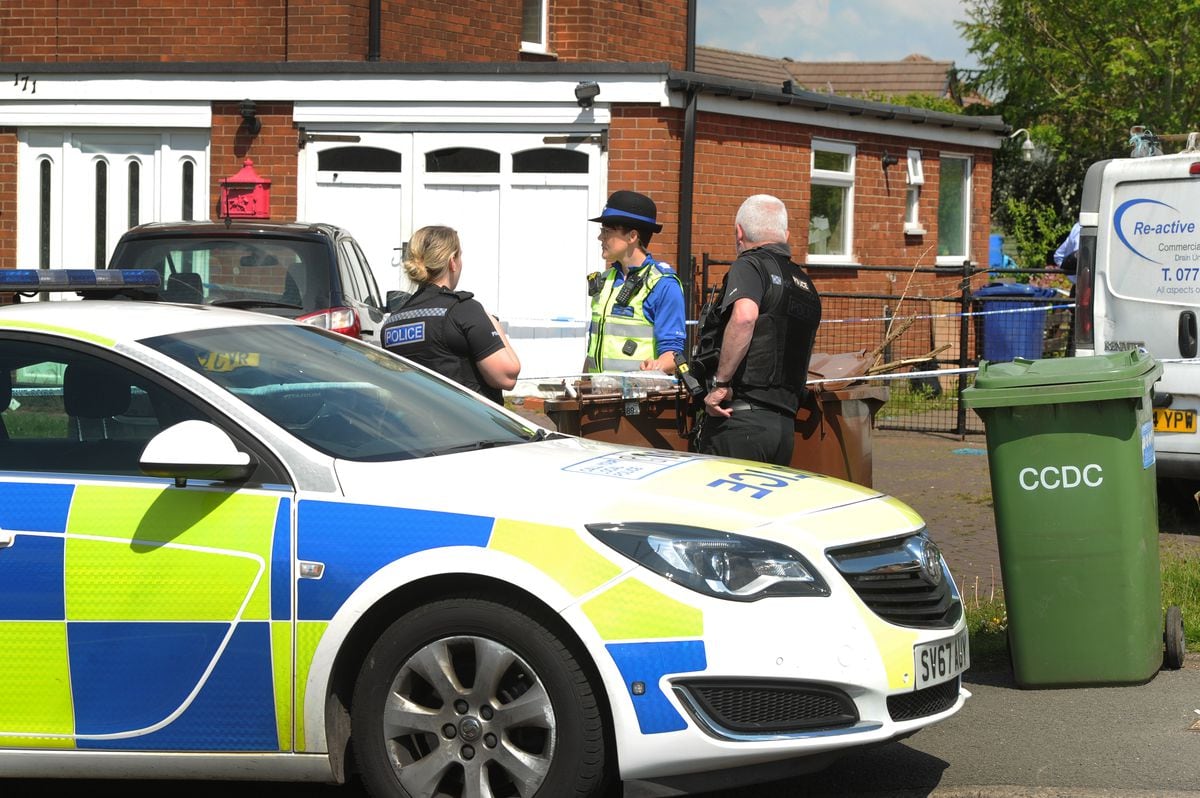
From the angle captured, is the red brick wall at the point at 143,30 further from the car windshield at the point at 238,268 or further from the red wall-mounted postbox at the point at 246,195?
the car windshield at the point at 238,268

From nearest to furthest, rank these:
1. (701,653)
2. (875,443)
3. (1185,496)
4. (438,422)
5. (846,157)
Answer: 1. (701,653)
2. (438,422)
3. (1185,496)
4. (875,443)
5. (846,157)

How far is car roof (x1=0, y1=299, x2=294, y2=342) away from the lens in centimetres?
463

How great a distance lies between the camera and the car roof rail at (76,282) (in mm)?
5305

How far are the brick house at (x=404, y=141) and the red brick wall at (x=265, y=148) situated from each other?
0.02 meters

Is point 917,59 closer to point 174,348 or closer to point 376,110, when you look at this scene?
point 376,110

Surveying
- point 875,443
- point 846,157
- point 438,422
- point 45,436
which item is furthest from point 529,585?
point 846,157

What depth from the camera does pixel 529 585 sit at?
13.2ft

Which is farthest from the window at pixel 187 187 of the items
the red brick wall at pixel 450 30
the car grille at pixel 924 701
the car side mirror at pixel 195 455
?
the car grille at pixel 924 701

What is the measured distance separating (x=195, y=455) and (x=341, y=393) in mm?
752

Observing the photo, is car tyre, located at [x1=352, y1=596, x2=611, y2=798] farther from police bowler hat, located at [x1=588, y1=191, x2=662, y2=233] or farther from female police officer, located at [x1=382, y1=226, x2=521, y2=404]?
police bowler hat, located at [x1=588, y1=191, x2=662, y2=233]

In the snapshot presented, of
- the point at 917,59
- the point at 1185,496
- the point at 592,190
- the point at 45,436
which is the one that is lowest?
the point at 1185,496

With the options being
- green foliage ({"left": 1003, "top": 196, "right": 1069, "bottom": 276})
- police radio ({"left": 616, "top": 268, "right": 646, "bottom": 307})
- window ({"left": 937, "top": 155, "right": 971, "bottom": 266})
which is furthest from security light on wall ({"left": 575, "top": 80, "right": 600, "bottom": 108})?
green foliage ({"left": 1003, "top": 196, "right": 1069, "bottom": 276})

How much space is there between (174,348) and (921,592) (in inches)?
91.3

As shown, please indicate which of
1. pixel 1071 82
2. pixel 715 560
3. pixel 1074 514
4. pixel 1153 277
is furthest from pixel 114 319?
pixel 1071 82
